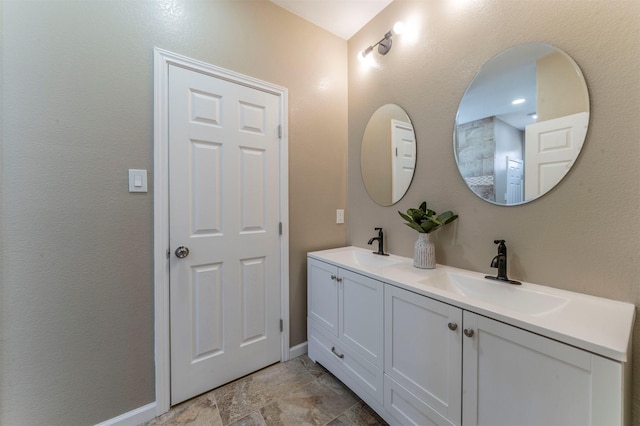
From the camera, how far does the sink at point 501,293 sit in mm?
1062

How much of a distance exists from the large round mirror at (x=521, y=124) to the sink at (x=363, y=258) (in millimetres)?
731

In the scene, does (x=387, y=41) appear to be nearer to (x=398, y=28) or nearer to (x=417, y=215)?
(x=398, y=28)

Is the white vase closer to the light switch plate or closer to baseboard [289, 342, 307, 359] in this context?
baseboard [289, 342, 307, 359]

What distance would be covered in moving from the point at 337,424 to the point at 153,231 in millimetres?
1509

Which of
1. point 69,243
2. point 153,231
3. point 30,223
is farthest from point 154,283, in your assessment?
point 30,223

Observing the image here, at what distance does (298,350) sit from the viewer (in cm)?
199

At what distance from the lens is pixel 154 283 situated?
4.68 feet

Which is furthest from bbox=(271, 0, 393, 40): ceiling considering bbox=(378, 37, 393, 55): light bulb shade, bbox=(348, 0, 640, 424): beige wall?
bbox=(378, 37, 393, 55): light bulb shade

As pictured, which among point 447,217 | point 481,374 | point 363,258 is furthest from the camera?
point 363,258

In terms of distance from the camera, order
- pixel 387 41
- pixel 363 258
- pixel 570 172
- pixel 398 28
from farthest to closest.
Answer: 1. pixel 363 258
2. pixel 387 41
3. pixel 398 28
4. pixel 570 172

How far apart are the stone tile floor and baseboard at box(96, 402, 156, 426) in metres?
0.04

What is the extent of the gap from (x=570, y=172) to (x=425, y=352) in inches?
40.5

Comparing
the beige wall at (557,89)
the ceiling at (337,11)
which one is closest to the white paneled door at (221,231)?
the ceiling at (337,11)

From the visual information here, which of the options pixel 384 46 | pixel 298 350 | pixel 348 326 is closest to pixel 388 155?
pixel 384 46
